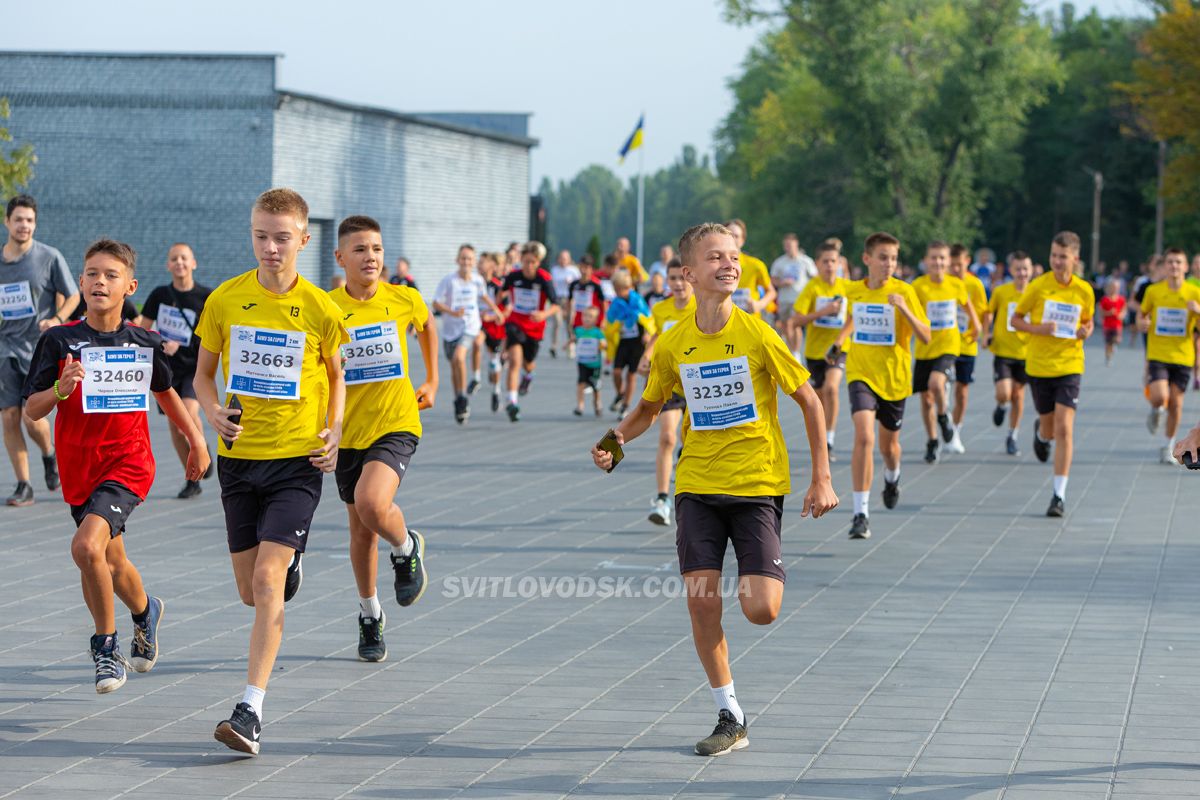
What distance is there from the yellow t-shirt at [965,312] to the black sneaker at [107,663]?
35.1ft

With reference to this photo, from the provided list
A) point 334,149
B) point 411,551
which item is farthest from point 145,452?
point 334,149

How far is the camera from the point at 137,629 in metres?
7.11

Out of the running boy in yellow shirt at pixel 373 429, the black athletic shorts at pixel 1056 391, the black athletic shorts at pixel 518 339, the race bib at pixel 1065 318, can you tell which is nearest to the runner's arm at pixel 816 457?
the running boy in yellow shirt at pixel 373 429

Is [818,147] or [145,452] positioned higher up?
[818,147]

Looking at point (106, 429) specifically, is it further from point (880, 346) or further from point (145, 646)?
point (880, 346)

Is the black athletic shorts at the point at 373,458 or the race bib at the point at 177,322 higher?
the race bib at the point at 177,322

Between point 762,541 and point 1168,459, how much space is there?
1103cm

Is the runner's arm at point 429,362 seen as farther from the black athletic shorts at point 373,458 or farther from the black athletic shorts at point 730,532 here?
the black athletic shorts at point 730,532

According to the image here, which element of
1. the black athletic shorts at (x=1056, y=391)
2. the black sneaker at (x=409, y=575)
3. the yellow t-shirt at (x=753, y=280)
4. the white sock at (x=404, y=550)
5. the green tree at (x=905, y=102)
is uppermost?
the green tree at (x=905, y=102)

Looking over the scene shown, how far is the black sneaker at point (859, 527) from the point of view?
442 inches

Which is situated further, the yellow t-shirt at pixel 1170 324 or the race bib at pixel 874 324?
the yellow t-shirt at pixel 1170 324

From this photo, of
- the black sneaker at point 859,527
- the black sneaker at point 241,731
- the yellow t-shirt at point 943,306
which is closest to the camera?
the black sneaker at point 241,731

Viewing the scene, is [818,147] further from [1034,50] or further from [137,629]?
[137,629]

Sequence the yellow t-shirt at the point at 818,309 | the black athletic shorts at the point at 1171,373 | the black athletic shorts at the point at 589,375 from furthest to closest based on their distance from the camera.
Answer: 1. the black athletic shorts at the point at 589,375
2. the black athletic shorts at the point at 1171,373
3. the yellow t-shirt at the point at 818,309
